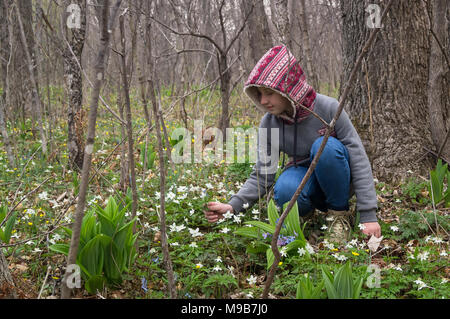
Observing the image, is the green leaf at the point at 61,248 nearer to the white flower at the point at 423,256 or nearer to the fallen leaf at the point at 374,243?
the fallen leaf at the point at 374,243

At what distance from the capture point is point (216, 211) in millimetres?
2494

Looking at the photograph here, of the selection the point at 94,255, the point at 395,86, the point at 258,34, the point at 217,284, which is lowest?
the point at 217,284

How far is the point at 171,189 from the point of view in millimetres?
3084

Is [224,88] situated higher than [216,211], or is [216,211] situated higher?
[224,88]

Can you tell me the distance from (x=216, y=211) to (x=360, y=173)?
94 centimetres

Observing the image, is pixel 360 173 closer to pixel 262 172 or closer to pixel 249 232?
pixel 262 172

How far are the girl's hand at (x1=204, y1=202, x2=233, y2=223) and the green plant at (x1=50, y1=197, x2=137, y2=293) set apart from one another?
2.20 feet

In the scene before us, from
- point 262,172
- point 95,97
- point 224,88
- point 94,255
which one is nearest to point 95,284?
point 94,255

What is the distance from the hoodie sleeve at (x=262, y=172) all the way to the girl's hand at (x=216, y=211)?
74mm

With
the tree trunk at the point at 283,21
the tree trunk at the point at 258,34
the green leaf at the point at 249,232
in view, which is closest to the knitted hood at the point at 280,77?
the green leaf at the point at 249,232

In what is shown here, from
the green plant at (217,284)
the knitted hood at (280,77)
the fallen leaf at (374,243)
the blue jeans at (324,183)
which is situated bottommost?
the green plant at (217,284)

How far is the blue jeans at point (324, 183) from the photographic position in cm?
228

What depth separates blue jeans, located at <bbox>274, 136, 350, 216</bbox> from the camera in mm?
2283
